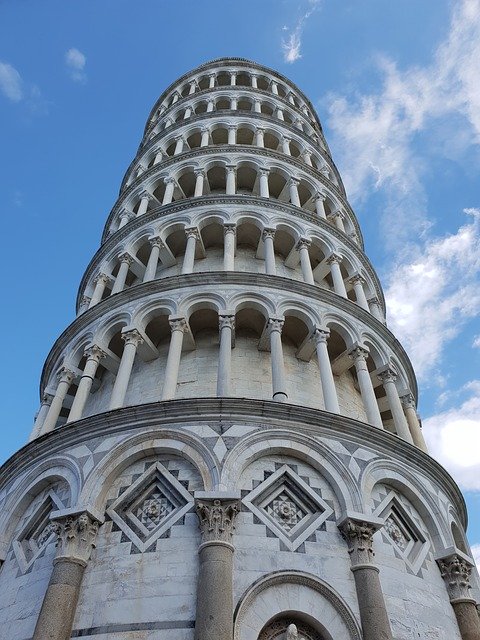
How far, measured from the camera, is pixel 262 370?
47.6 ft

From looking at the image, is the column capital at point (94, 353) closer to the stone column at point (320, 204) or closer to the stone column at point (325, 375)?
the stone column at point (325, 375)

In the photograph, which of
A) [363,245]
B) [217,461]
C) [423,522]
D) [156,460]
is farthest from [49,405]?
[363,245]

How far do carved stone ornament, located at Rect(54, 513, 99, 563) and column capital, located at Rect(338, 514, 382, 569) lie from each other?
4.47 m

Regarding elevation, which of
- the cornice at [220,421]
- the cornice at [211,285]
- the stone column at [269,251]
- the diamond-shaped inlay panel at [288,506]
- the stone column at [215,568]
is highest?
the stone column at [269,251]

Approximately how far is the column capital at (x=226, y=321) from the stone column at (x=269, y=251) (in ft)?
6.77

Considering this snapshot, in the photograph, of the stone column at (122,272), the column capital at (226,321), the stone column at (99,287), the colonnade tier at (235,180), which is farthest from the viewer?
the colonnade tier at (235,180)

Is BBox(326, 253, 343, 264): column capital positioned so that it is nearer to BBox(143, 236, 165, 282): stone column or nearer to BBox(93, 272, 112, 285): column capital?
BBox(143, 236, 165, 282): stone column

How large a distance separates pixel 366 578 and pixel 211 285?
823 centimetres

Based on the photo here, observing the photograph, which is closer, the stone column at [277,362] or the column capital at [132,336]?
the stone column at [277,362]

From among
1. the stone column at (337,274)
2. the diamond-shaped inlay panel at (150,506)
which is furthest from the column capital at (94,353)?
the stone column at (337,274)

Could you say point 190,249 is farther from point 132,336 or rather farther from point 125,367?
point 125,367

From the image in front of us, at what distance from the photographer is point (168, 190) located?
2048 cm

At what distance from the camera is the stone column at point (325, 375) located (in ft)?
41.3

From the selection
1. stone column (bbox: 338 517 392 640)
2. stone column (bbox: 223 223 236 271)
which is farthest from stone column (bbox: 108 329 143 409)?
stone column (bbox: 338 517 392 640)
